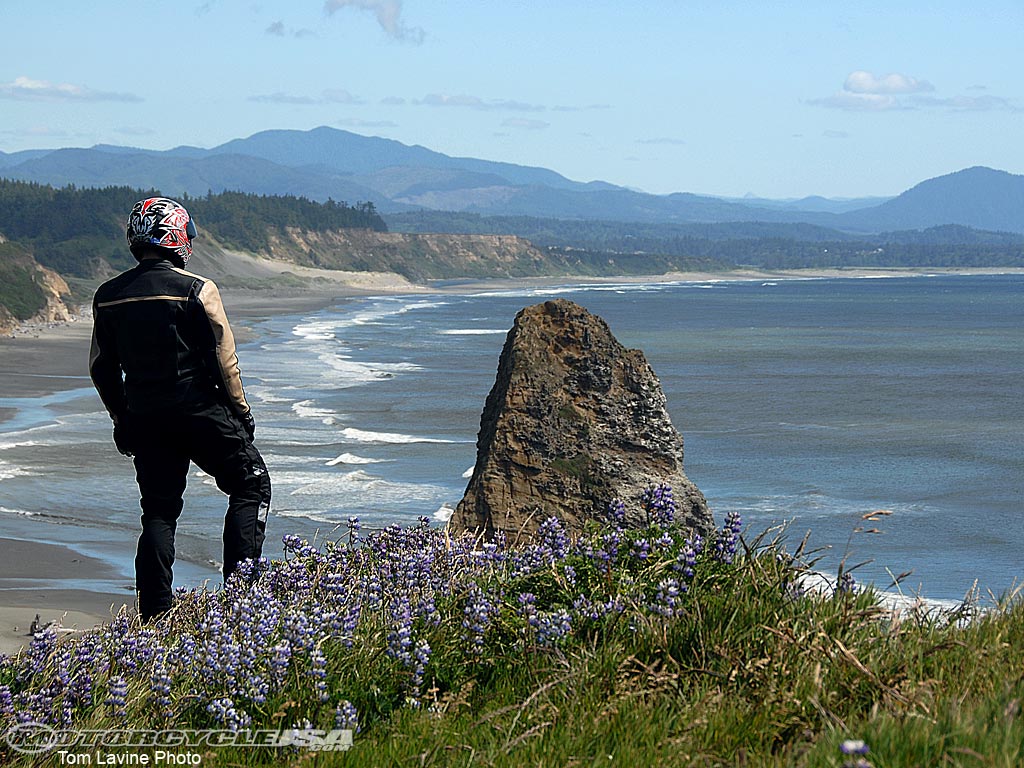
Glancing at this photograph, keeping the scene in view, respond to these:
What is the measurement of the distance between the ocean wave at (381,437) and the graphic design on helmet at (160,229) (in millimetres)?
18746

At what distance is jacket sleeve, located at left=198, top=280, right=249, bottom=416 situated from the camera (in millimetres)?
5469

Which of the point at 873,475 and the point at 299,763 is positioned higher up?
the point at 299,763

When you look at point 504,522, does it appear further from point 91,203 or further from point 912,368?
point 91,203

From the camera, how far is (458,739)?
3512 millimetres

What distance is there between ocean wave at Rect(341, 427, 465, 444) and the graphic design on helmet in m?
18.7

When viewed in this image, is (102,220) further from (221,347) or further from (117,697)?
(117,697)

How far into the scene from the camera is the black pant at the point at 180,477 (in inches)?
218

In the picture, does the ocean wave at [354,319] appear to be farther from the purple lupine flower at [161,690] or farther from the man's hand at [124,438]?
the purple lupine flower at [161,690]

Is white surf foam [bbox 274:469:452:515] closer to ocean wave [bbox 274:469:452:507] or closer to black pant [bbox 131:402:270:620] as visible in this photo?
ocean wave [bbox 274:469:452:507]

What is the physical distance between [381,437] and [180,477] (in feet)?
63.2

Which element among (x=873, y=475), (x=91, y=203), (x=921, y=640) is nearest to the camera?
(x=921, y=640)

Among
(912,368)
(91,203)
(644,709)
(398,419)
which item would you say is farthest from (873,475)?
(91,203)

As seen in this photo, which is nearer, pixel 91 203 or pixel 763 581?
pixel 763 581

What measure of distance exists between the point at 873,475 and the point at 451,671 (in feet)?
63.5
